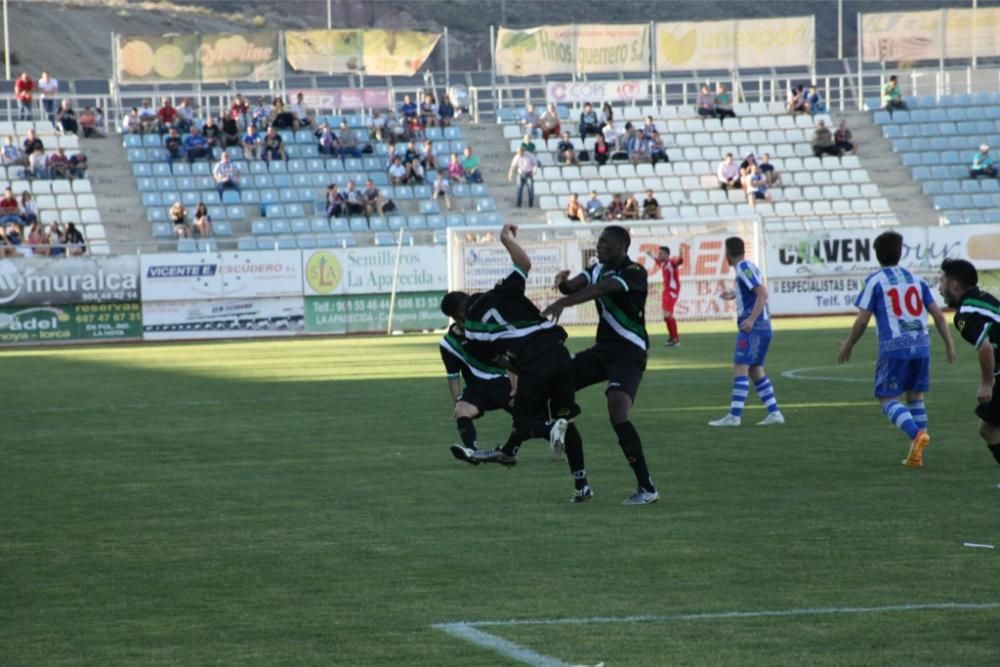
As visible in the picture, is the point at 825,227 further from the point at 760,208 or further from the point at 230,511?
the point at 230,511

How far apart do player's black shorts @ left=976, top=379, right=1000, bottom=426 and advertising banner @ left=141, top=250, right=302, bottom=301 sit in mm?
28558

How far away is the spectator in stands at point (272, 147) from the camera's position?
44.7 m

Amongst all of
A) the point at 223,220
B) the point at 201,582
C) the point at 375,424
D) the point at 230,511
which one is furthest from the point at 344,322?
the point at 201,582

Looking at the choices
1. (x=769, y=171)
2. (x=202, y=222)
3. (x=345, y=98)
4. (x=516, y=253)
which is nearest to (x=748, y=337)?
(x=516, y=253)

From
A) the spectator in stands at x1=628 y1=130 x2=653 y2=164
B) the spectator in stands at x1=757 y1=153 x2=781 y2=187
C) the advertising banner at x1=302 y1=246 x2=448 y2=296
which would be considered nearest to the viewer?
the advertising banner at x1=302 y1=246 x2=448 y2=296

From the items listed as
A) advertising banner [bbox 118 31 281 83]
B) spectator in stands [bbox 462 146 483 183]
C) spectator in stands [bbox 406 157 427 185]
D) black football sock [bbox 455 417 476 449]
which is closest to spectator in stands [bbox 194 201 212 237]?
spectator in stands [bbox 406 157 427 185]

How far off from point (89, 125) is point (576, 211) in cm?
1377

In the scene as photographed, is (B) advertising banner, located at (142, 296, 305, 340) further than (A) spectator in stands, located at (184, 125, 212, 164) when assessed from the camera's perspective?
No

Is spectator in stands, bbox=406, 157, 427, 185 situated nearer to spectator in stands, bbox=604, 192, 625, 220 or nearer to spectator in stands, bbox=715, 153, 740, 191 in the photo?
spectator in stands, bbox=604, 192, 625, 220

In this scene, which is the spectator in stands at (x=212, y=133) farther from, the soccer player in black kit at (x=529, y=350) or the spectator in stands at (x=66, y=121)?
the soccer player in black kit at (x=529, y=350)

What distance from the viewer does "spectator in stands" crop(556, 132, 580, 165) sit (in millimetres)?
46875

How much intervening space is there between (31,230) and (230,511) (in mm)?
28974

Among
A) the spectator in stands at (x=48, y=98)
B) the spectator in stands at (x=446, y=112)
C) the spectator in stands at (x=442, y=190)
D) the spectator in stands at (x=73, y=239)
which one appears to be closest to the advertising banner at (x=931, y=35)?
the spectator in stands at (x=446, y=112)

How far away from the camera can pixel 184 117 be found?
45.6 meters
